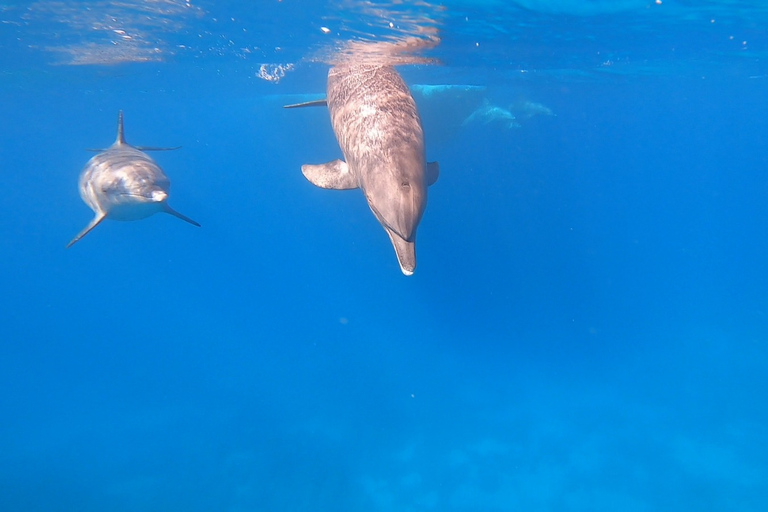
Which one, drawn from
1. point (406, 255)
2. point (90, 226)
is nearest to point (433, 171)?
point (406, 255)

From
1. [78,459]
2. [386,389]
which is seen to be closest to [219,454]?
[78,459]

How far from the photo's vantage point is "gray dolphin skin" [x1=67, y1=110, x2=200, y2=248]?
695 cm

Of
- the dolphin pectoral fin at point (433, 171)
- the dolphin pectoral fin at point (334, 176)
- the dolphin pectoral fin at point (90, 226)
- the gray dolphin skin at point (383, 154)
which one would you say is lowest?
the dolphin pectoral fin at point (90, 226)

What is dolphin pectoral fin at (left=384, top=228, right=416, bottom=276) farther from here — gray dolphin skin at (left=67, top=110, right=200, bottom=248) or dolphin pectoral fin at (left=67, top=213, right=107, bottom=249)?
dolphin pectoral fin at (left=67, top=213, right=107, bottom=249)

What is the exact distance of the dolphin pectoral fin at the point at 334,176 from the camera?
600cm

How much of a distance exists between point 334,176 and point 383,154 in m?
1.64

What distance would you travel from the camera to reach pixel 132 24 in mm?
11414

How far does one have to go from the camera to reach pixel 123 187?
7.05m

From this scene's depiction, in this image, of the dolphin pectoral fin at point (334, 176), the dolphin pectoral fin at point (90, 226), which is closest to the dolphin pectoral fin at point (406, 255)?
the dolphin pectoral fin at point (334, 176)

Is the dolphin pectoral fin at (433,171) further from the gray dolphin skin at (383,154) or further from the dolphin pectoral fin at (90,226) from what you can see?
the dolphin pectoral fin at (90,226)

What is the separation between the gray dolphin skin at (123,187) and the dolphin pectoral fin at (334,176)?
2.18 m

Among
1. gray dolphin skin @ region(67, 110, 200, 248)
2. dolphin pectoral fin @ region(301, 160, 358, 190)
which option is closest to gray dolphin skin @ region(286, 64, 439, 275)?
dolphin pectoral fin @ region(301, 160, 358, 190)

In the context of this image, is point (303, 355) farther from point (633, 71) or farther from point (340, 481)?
point (633, 71)

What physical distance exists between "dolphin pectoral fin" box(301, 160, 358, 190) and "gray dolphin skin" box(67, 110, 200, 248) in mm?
2180
